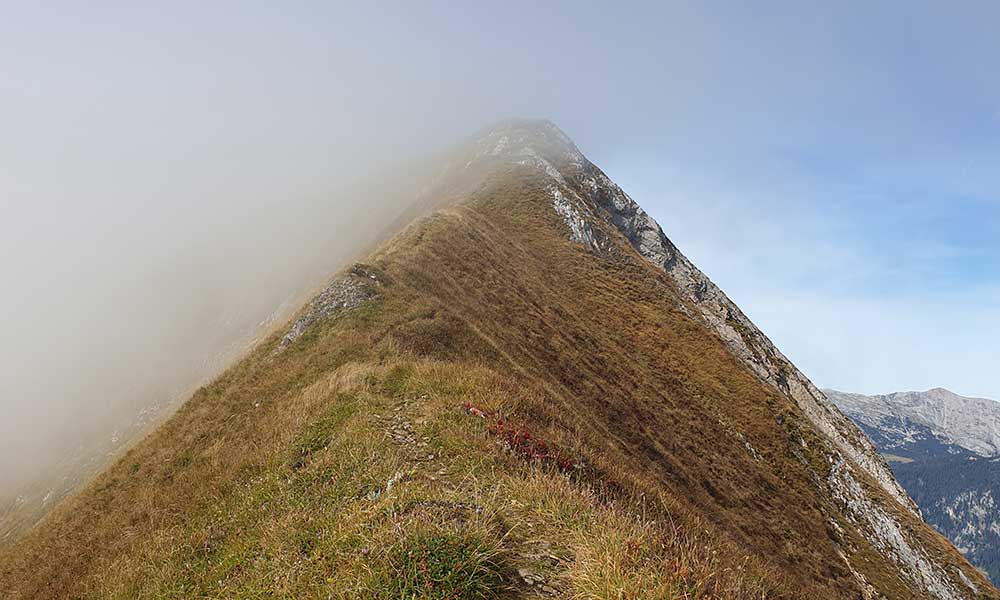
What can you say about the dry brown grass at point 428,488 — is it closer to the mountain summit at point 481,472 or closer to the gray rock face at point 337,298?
the mountain summit at point 481,472

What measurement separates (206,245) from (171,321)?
2968 centimetres

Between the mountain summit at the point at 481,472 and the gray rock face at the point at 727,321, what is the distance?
0.53 metres

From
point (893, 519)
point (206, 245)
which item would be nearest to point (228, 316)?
point (206, 245)

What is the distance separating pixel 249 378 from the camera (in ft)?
62.4

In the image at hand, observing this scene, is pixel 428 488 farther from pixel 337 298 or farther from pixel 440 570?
pixel 337 298

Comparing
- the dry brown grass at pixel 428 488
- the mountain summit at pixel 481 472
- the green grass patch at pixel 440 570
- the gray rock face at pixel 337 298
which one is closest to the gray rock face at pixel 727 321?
the mountain summit at pixel 481 472

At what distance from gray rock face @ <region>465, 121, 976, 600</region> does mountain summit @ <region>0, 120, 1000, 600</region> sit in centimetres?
53

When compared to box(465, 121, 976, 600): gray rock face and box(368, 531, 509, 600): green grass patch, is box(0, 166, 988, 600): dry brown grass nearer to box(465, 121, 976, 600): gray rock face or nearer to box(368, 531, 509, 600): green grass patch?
box(368, 531, 509, 600): green grass patch

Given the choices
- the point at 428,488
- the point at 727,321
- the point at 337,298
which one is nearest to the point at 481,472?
the point at 428,488

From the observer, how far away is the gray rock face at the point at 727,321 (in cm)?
3938

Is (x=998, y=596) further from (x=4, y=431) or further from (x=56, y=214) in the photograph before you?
(x=56, y=214)

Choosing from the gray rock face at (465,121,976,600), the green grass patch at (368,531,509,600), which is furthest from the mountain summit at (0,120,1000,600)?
the gray rock face at (465,121,976,600)

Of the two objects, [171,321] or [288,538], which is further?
[171,321]

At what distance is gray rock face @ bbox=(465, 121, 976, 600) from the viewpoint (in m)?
39.4
